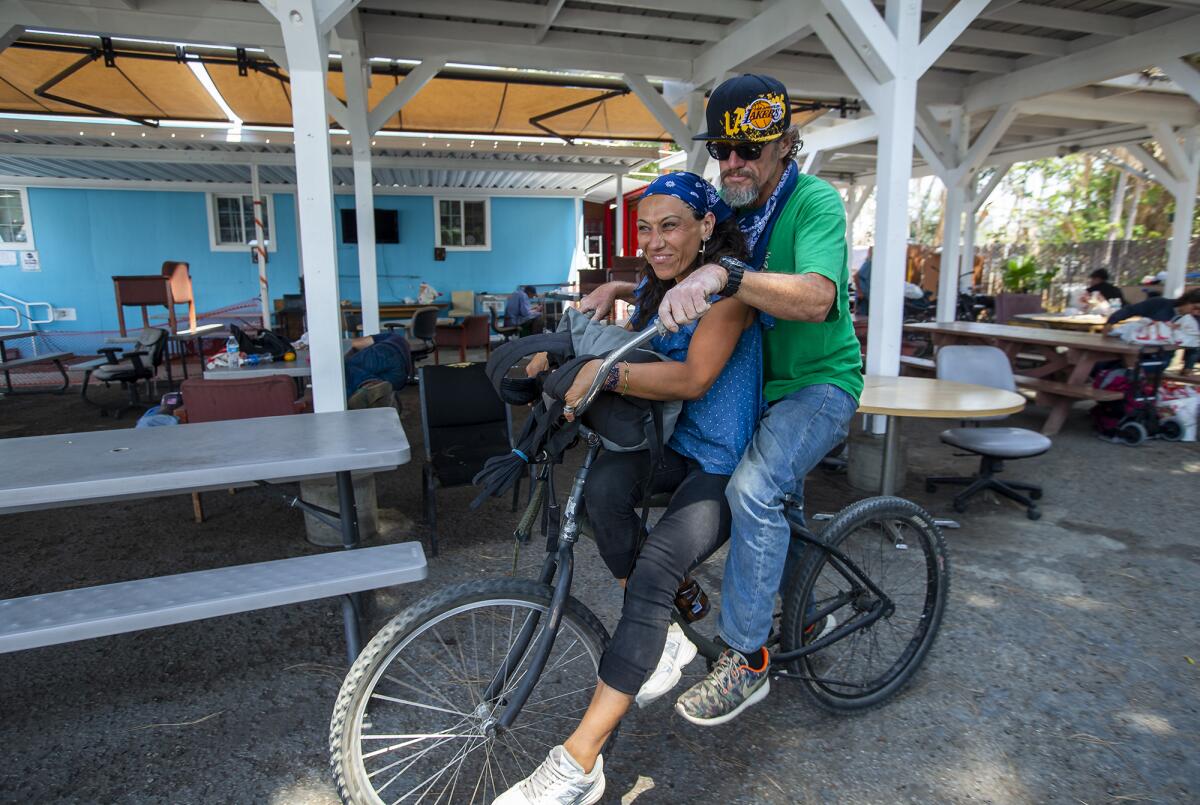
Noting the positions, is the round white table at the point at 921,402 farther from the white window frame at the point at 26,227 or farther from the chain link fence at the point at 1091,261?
the white window frame at the point at 26,227

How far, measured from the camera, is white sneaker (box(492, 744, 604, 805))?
161 centimetres

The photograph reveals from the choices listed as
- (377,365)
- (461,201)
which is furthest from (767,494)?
(461,201)

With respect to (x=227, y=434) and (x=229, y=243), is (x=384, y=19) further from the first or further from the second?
(x=229, y=243)

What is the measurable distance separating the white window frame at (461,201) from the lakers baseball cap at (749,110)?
15.7m

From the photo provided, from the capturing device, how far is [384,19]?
6176mm

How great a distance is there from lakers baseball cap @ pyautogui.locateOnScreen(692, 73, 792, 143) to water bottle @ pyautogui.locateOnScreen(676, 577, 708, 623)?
126cm

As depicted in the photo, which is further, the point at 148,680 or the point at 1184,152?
the point at 1184,152

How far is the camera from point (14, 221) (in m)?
14.3

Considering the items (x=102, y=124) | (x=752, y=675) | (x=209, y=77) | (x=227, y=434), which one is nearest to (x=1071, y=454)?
(x=752, y=675)

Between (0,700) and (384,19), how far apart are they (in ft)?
19.3

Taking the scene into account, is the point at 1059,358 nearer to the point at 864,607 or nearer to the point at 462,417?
the point at 864,607

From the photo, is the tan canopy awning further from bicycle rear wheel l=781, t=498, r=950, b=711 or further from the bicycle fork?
bicycle rear wheel l=781, t=498, r=950, b=711

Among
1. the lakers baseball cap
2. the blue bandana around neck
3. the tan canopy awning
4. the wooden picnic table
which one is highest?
the tan canopy awning

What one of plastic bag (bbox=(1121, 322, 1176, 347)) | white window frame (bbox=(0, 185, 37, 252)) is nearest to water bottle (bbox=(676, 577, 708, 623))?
plastic bag (bbox=(1121, 322, 1176, 347))
